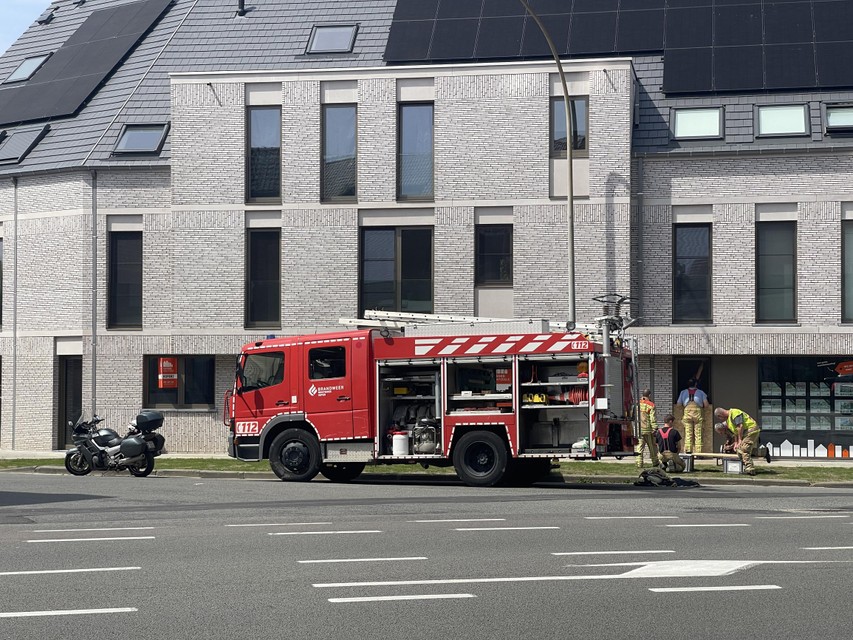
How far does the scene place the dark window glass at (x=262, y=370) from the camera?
22094 mm

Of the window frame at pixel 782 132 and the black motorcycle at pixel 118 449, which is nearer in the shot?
the black motorcycle at pixel 118 449

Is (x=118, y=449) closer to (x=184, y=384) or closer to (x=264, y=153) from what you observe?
(x=184, y=384)

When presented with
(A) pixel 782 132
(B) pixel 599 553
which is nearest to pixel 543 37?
(A) pixel 782 132

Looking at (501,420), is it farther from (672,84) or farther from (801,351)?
(672,84)

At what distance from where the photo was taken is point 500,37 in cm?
3206

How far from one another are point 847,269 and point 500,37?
10.1 m

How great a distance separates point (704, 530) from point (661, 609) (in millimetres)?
5013

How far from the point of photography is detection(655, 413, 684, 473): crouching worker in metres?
22.8

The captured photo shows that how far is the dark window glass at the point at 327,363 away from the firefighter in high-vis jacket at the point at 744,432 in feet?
21.6

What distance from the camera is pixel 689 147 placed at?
2961 cm

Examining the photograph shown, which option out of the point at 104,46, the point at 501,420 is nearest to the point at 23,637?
the point at 501,420

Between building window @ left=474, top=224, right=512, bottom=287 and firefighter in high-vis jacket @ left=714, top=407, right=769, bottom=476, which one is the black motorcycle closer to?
building window @ left=474, top=224, right=512, bottom=287

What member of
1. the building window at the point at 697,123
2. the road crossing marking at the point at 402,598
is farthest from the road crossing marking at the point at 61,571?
the building window at the point at 697,123

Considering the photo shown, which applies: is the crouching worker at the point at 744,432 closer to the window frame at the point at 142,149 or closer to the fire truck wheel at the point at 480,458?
the fire truck wheel at the point at 480,458
